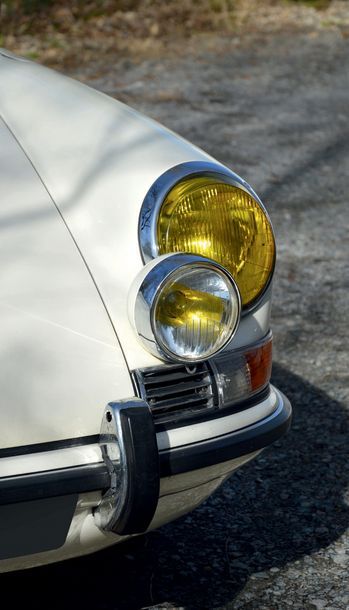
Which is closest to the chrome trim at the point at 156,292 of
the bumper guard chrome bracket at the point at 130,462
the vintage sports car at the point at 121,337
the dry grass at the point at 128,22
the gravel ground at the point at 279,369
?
the vintage sports car at the point at 121,337

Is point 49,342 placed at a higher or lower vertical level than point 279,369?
higher

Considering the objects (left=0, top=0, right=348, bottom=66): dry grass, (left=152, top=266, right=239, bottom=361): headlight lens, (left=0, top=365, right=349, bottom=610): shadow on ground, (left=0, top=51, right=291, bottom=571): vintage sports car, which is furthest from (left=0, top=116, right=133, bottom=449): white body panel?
(left=0, top=0, right=348, bottom=66): dry grass

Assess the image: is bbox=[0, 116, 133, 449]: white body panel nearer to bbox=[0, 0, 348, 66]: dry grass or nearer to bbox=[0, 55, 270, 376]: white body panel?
bbox=[0, 55, 270, 376]: white body panel

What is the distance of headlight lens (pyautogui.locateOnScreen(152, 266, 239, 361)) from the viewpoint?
5.92 feet

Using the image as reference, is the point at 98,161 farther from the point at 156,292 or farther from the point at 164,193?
the point at 156,292

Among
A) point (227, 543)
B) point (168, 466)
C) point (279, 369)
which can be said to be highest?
point (168, 466)

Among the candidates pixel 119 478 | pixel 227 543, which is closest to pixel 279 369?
pixel 227 543

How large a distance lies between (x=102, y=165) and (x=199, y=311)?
419mm

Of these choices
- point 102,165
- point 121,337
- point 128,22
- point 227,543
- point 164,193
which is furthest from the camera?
point 128,22

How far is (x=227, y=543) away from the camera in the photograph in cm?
250

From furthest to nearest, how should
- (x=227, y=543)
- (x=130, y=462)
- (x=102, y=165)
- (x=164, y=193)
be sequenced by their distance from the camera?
(x=227, y=543) < (x=102, y=165) < (x=164, y=193) < (x=130, y=462)

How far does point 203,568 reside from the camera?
239 centimetres

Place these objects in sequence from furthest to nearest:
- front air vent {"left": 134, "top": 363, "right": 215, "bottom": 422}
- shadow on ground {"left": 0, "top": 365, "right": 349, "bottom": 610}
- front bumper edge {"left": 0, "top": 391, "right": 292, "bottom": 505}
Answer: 1. shadow on ground {"left": 0, "top": 365, "right": 349, "bottom": 610}
2. front air vent {"left": 134, "top": 363, "right": 215, "bottom": 422}
3. front bumper edge {"left": 0, "top": 391, "right": 292, "bottom": 505}

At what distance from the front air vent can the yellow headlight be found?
0.20 m
